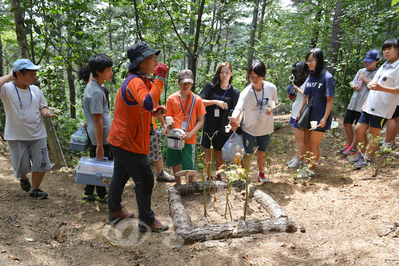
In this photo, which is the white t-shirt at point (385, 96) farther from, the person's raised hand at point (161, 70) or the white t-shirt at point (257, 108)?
the person's raised hand at point (161, 70)

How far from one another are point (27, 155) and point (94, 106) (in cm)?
124

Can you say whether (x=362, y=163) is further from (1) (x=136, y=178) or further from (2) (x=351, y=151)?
(1) (x=136, y=178)

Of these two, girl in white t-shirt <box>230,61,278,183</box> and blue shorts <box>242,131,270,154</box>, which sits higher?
girl in white t-shirt <box>230,61,278,183</box>

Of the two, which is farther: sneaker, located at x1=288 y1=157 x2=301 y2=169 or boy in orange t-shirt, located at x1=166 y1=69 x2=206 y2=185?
→ sneaker, located at x1=288 y1=157 x2=301 y2=169

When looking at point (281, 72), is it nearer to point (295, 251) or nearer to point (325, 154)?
point (325, 154)

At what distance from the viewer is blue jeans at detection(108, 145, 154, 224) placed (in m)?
2.62

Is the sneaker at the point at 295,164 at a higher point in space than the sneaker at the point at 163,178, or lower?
higher

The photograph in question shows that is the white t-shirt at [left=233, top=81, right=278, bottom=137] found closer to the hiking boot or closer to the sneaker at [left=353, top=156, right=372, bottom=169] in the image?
the sneaker at [left=353, top=156, right=372, bottom=169]

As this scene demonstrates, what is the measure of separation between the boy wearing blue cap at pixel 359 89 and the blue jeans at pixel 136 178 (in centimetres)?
435

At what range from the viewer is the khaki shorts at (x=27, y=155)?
3.24 m

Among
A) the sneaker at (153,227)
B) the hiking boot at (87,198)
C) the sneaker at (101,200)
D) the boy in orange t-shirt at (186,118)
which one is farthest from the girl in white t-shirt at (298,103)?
the hiking boot at (87,198)

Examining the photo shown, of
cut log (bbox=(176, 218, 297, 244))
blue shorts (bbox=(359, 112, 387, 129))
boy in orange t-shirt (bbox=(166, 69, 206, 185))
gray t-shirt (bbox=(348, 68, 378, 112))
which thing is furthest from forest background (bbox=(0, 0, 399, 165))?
cut log (bbox=(176, 218, 297, 244))

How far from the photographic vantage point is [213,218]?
126 inches

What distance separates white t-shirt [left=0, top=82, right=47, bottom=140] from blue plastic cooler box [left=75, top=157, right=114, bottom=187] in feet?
2.72
